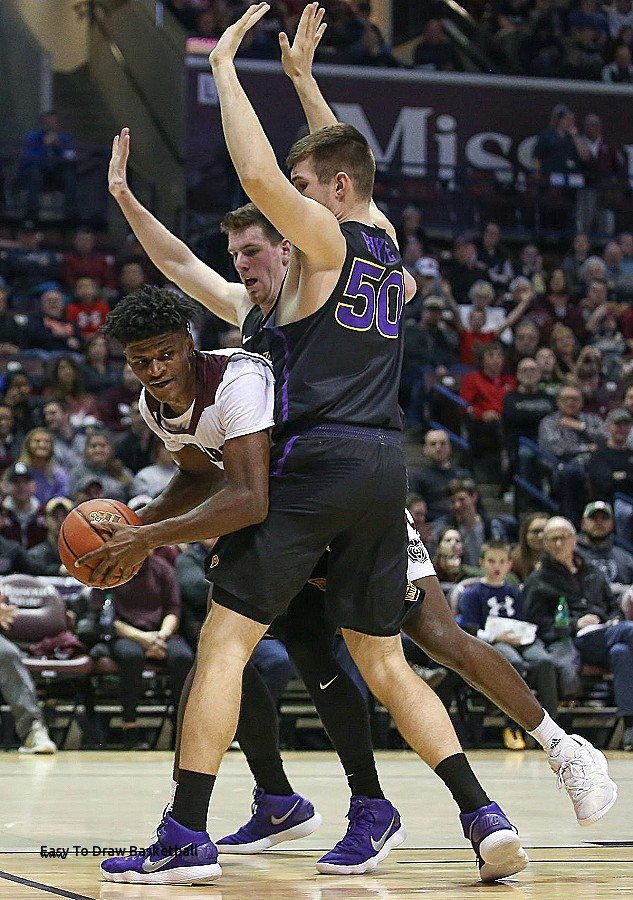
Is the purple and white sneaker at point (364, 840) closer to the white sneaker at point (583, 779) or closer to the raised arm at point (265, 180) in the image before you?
the white sneaker at point (583, 779)

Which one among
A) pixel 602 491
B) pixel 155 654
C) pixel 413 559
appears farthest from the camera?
pixel 602 491

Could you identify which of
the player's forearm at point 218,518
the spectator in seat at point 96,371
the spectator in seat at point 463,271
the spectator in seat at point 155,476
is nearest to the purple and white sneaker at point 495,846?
the player's forearm at point 218,518

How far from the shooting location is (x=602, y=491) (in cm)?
1256

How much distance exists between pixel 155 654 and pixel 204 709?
550 cm

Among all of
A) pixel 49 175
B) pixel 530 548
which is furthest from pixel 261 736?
pixel 49 175

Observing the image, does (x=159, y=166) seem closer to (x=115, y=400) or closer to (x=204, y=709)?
(x=115, y=400)

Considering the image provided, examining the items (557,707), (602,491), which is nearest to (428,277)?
(602,491)

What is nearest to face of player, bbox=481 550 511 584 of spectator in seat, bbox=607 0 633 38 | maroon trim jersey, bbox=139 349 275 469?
maroon trim jersey, bbox=139 349 275 469

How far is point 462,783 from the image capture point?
4105 mm

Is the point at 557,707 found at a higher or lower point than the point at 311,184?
lower

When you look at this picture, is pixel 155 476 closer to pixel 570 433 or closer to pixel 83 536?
pixel 570 433

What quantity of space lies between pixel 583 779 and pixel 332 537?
1077 millimetres

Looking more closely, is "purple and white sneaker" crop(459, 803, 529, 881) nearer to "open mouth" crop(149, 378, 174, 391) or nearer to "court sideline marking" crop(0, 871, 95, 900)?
"court sideline marking" crop(0, 871, 95, 900)

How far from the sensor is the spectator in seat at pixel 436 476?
462 inches
